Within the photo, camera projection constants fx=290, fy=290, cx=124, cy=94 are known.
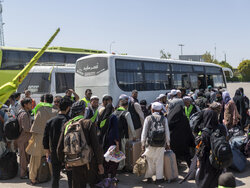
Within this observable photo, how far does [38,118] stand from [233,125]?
5.29m

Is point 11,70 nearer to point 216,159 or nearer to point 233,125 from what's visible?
point 233,125

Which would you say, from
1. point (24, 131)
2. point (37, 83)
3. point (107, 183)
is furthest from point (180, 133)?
point (37, 83)

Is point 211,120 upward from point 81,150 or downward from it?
upward

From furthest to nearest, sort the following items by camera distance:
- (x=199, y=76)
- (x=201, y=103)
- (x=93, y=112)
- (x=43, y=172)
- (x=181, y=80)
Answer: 1. (x=199, y=76)
2. (x=181, y=80)
3. (x=201, y=103)
4. (x=93, y=112)
5. (x=43, y=172)

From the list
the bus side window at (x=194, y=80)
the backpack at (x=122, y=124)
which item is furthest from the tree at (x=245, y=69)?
the backpack at (x=122, y=124)

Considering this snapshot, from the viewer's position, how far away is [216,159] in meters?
4.27

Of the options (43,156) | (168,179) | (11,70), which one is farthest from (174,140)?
(11,70)

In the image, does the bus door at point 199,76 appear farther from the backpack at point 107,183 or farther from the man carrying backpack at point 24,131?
the backpack at point 107,183

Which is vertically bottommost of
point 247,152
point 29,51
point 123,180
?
point 123,180

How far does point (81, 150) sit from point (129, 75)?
9070mm

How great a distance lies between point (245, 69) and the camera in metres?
66.1

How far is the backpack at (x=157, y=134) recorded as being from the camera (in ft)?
17.8

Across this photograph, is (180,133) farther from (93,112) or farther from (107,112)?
(93,112)

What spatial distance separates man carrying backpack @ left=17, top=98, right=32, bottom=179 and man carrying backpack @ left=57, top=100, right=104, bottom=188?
2376 millimetres
